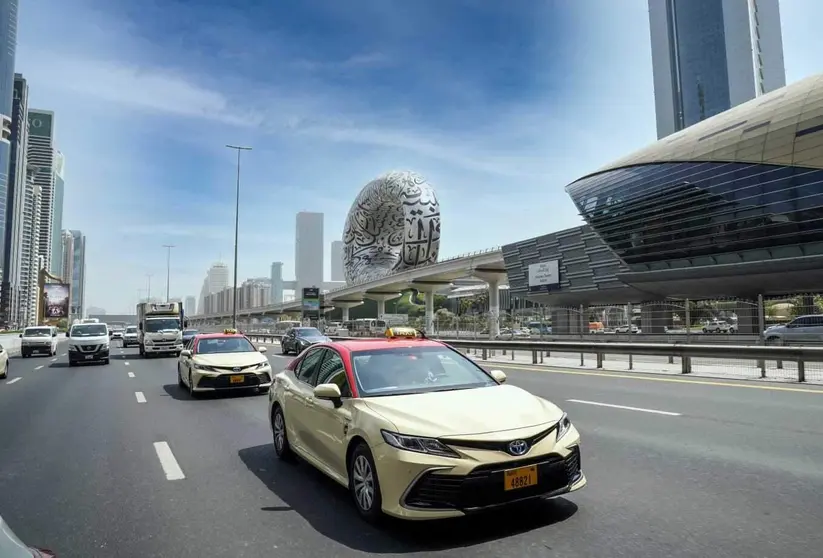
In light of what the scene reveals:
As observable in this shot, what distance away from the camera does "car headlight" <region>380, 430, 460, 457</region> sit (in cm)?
419

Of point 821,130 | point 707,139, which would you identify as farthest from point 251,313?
point 821,130

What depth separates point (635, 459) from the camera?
21.4ft

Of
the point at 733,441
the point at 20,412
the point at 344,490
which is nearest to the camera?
the point at 344,490

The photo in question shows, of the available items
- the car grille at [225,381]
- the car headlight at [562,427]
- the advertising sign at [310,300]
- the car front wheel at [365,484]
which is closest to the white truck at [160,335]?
the car grille at [225,381]

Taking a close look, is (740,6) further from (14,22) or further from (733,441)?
(14,22)

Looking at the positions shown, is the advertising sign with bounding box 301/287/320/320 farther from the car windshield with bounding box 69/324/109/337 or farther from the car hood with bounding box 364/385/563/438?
the car hood with bounding box 364/385/563/438

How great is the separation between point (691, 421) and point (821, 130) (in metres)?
42.4

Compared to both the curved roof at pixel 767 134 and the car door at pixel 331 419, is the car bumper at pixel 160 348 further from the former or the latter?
the curved roof at pixel 767 134

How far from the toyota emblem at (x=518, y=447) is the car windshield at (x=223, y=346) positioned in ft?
36.7

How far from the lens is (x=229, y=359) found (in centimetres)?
1348

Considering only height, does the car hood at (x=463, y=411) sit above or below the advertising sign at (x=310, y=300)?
below

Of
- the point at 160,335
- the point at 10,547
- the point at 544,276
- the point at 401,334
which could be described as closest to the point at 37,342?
the point at 160,335

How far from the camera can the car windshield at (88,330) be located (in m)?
25.8

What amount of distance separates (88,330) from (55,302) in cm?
6379
